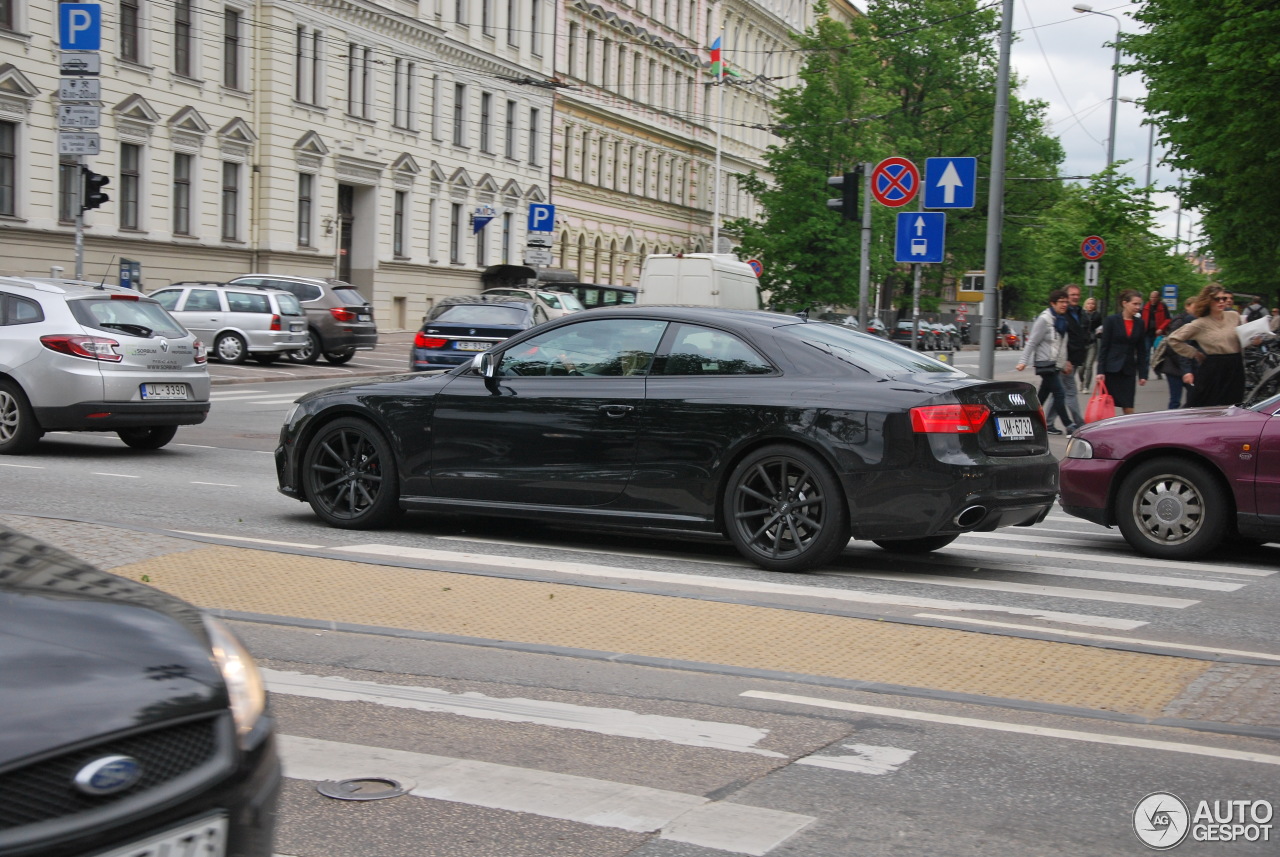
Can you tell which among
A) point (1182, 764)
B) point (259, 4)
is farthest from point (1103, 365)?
point (259, 4)

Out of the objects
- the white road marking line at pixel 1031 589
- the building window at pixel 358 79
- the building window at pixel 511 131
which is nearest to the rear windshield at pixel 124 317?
the white road marking line at pixel 1031 589

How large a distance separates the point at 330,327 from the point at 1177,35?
721 inches

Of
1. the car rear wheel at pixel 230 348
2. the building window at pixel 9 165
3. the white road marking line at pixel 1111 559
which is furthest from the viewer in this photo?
the building window at pixel 9 165

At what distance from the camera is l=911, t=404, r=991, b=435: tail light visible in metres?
8.38

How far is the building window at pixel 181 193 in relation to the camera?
4094 cm

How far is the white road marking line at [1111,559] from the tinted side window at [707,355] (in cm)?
204

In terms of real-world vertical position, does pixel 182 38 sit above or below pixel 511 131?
below

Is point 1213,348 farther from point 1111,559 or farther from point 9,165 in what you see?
point 9,165

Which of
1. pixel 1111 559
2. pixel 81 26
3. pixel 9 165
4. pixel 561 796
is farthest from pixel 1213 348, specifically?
pixel 9 165

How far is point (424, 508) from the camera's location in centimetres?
976

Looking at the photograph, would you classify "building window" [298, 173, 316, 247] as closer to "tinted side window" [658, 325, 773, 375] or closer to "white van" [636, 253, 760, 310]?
"white van" [636, 253, 760, 310]

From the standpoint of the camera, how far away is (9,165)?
34969 millimetres

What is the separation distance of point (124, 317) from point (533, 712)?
10.1 metres

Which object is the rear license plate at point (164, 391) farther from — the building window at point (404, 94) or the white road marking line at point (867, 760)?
the building window at point (404, 94)
